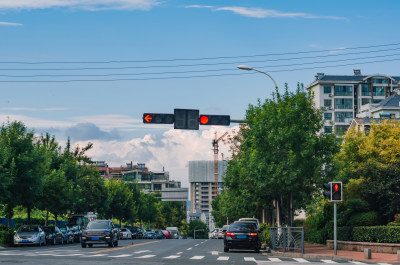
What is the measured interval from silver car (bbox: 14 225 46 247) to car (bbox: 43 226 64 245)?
2.24m

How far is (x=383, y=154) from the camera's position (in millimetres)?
40250

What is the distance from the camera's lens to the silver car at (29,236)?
130 ft

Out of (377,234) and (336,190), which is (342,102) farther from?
(336,190)

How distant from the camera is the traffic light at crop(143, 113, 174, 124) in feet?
89.4

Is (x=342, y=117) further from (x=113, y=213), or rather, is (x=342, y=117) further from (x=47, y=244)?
(x=47, y=244)

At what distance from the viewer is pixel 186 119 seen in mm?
27562

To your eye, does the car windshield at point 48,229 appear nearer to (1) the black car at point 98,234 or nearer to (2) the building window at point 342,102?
(1) the black car at point 98,234

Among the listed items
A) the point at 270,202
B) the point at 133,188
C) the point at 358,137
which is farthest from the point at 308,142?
the point at 133,188

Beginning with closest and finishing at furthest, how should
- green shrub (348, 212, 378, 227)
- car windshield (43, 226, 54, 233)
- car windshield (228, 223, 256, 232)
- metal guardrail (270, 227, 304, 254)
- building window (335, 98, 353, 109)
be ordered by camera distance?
metal guardrail (270, 227, 304, 254), car windshield (228, 223, 256, 232), green shrub (348, 212, 378, 227), car windshield (43, 226, 54, 233), building window (335, 98, 353, 109)

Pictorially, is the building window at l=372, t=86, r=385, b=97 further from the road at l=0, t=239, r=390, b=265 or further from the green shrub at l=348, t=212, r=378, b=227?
the road at l=0, t=239, r=390, b=265

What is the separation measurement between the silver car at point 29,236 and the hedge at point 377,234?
1996 centimetres

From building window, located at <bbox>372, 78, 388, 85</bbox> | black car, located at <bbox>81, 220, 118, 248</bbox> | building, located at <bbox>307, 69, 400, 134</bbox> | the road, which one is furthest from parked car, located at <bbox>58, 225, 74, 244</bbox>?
building window, located at <bbox>372, 78, 388, 85</bbox>

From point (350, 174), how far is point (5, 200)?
73.1 feet

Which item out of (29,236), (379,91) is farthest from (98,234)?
(379,91)
